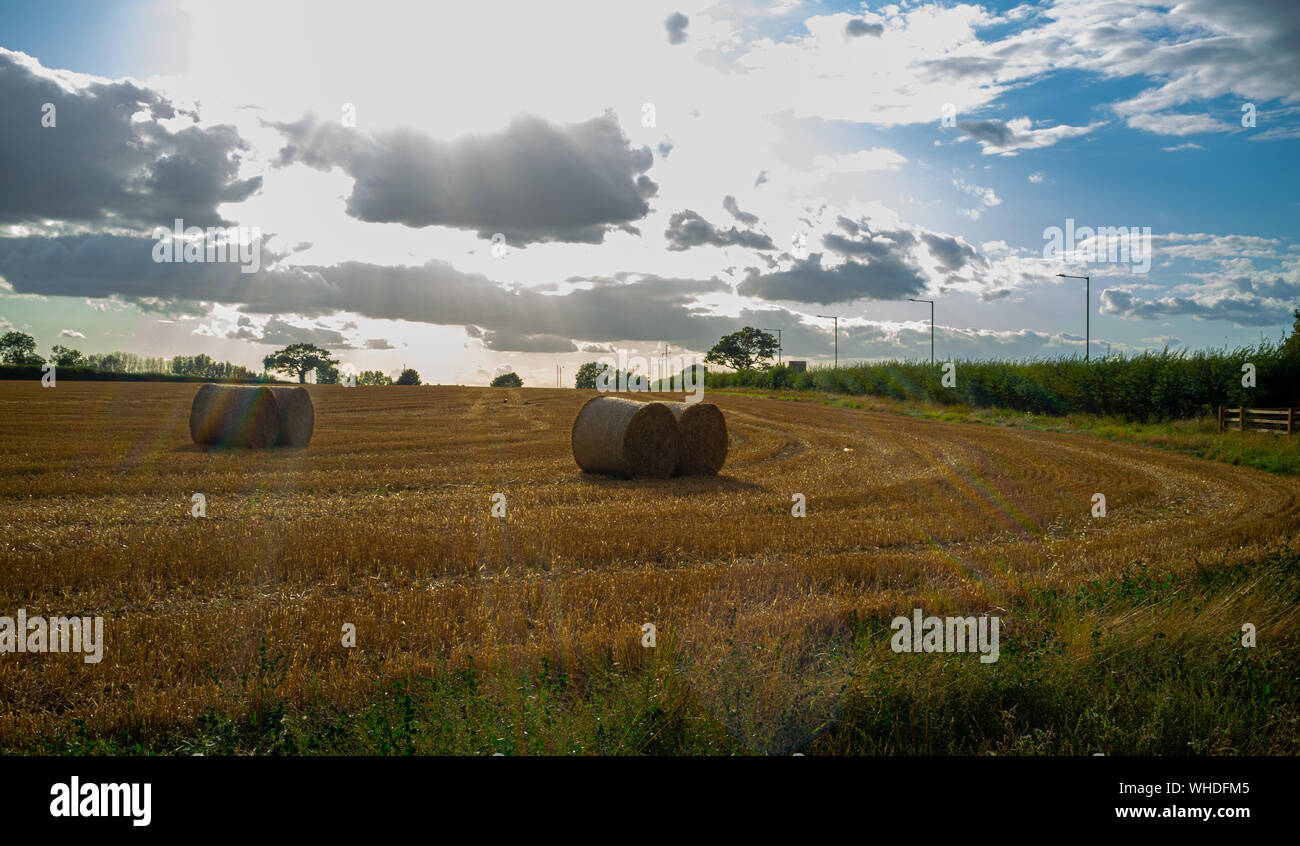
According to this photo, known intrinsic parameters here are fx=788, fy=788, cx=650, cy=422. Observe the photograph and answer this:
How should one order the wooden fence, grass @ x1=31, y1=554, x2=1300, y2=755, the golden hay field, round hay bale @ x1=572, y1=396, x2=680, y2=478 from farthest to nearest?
the wooden fence, round hay bale @ x1=572, y1=396, x2=680, y2=478, the golden hay field, grass @ x1=31, y1=554, x2=1300, y2=755

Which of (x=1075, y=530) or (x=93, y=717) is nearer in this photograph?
(x=93, y=717)

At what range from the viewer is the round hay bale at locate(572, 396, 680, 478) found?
54.5 feet

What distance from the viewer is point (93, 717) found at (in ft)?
16.3

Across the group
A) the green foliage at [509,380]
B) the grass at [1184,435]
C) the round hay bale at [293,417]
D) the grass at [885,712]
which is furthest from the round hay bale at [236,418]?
the green foliage at [509,380]

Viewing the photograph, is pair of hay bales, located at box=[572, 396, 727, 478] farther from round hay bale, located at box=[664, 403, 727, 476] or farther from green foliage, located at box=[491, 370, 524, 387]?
green foliage, located at box=[491, 370, 524, 387]

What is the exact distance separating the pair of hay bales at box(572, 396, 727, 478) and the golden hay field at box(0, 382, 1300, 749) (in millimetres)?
771

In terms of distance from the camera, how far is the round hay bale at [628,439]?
54.5 ft

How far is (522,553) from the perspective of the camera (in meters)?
9.74

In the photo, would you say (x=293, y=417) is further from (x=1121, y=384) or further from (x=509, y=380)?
(x=509, y=380)

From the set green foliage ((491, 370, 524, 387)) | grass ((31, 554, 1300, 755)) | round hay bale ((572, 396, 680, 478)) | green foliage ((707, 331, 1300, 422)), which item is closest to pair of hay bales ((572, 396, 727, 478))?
round hay bale ((572, 396, 680, 478))

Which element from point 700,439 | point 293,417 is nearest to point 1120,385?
point 700,439
